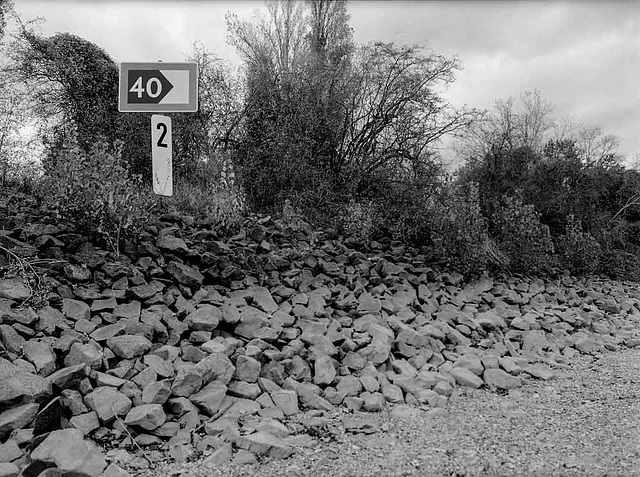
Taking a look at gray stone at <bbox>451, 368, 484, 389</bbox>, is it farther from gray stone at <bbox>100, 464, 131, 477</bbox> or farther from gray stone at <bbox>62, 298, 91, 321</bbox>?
gray stone at <bbox>62, 298, 91, 321</bbox>

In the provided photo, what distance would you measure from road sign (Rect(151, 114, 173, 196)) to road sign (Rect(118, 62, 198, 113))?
0.47ft

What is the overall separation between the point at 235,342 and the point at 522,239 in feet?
17.8

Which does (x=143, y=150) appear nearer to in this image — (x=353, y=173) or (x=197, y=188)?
(x=197, y=188)

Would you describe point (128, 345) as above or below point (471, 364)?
above

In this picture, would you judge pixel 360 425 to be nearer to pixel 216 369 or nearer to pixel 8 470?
pixel 216 369

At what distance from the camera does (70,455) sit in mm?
2496

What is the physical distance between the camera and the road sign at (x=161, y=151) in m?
4.50

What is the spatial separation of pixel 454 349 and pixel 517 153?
613cm

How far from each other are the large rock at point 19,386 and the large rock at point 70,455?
0.34 m

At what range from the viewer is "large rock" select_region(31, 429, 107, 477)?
2.44 meters

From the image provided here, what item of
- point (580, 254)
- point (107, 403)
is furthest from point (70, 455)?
point (580, 254)

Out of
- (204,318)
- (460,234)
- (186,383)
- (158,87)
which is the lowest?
(186,383)

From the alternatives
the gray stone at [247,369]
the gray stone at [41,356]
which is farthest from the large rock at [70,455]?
the gray stone at [247,369]

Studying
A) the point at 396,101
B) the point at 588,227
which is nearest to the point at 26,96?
the point at 396,101
